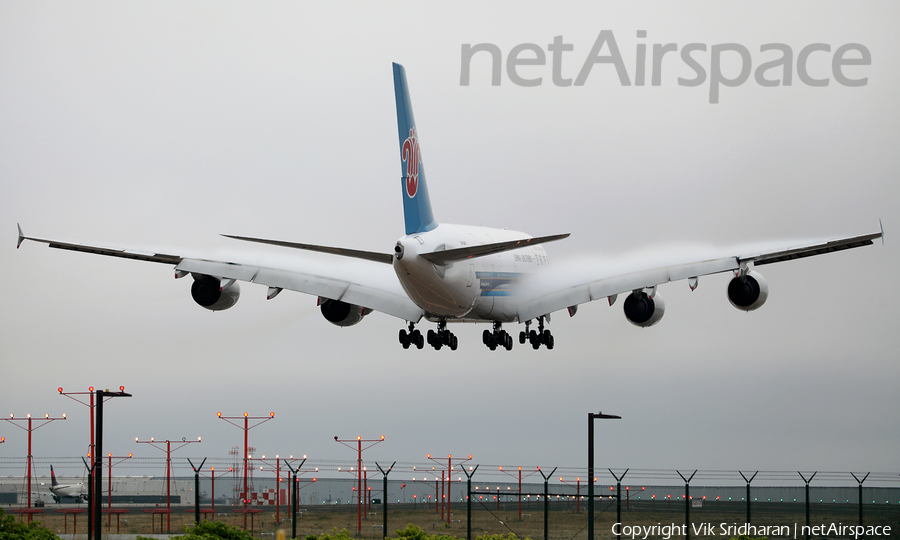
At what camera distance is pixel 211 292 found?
36.3 metres

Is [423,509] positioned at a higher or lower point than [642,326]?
lower

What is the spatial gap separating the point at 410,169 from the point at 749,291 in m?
12.1

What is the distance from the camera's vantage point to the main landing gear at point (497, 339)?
135ft

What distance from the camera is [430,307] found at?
36.4 meters

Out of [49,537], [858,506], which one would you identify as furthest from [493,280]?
[49,537]

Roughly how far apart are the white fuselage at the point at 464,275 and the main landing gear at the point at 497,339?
1.96 feet

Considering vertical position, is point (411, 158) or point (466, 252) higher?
point (411, 158)

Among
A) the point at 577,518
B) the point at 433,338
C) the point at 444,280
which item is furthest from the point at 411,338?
the point at 577,518

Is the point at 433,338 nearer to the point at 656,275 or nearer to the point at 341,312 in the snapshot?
the point at 341,312

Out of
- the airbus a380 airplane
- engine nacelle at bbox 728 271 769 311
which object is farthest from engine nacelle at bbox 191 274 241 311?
engine nacelle at bbox 728 271 769 311

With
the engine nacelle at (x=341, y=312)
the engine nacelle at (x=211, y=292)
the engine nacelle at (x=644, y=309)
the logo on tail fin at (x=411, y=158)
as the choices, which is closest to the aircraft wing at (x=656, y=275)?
the engine nacelle at (x=644, y=309)

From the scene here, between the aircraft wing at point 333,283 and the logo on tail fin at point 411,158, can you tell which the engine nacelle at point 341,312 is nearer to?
the aircraft wing at point 333,283

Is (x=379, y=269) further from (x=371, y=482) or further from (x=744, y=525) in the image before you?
(x=744, y=525)

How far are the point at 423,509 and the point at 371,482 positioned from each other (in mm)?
5469
